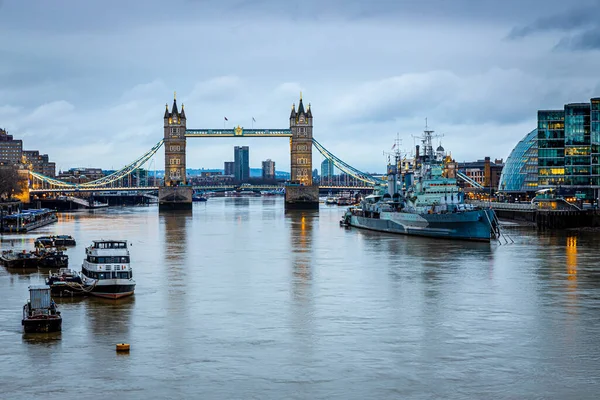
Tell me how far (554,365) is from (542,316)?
284 inches

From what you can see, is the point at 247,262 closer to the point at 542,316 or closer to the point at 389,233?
the point at 542,316

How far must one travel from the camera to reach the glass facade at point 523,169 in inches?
4739

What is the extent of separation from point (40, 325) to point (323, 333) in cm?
891

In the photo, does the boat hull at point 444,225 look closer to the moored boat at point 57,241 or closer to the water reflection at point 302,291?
the water reflection at point 302,291

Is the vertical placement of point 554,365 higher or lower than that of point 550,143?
lower

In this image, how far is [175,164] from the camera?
522 feet

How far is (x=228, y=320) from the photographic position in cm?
3091

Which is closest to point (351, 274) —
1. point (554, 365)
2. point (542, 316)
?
point (542, 316)

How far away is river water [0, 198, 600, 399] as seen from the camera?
2261 cm

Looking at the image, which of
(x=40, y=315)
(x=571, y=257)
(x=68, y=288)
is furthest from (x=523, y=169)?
(x=40, y=315)

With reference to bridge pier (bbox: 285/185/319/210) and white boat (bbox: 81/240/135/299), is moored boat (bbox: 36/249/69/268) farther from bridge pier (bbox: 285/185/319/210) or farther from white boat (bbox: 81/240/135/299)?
bridge pier (bbox: 285/185/319/210)

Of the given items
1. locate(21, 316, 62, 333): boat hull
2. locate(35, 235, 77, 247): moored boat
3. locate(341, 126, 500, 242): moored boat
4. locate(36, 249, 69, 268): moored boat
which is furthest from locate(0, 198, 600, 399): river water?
locate(341, 126, 500, 242): moored boat

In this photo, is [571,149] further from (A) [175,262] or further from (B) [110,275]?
(B) [110,275]

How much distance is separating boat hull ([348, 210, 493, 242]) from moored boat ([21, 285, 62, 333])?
129 feet
